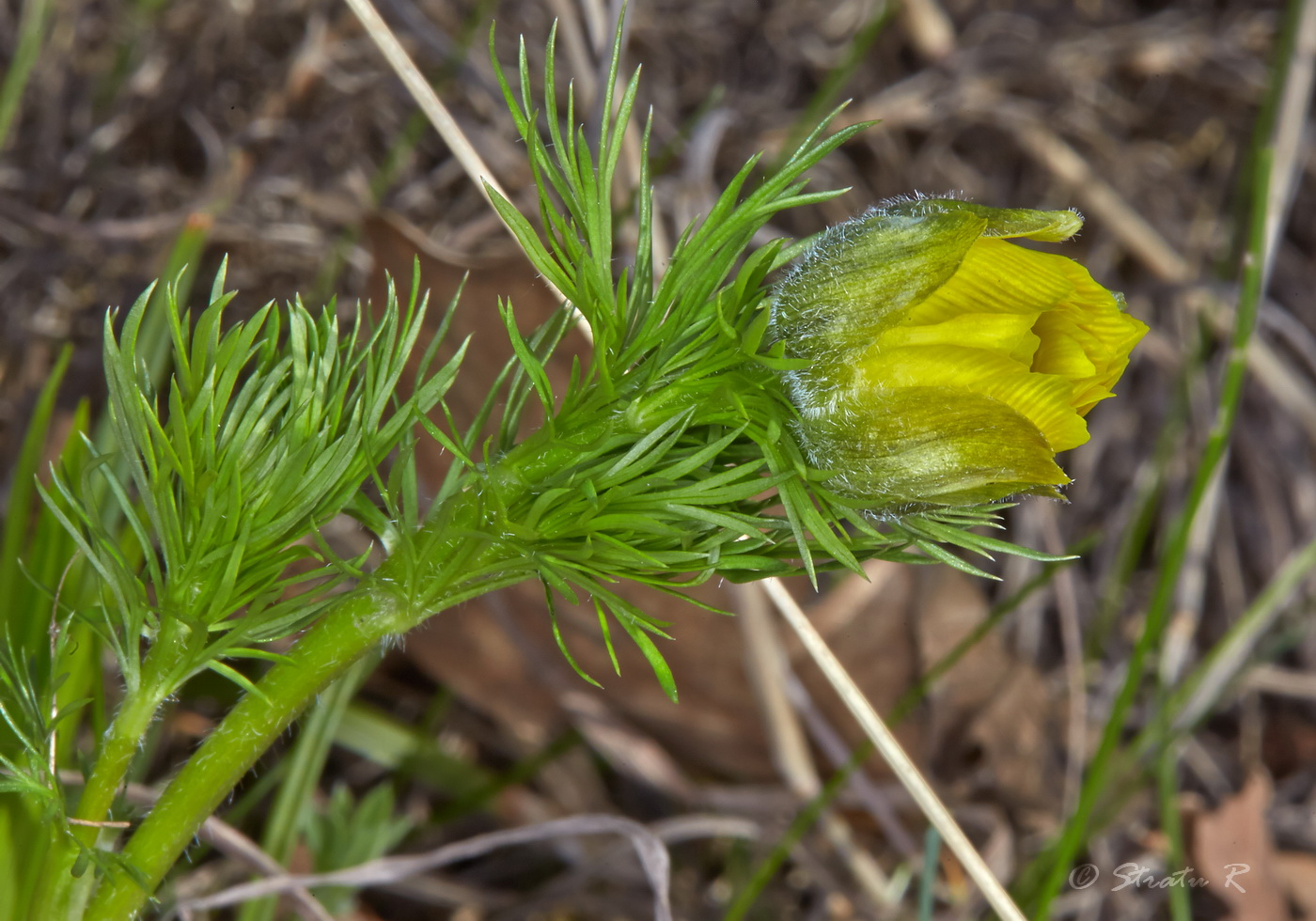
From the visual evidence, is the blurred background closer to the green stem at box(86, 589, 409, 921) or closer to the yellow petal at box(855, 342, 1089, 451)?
the green stem at box(86, 589, 409, 921)

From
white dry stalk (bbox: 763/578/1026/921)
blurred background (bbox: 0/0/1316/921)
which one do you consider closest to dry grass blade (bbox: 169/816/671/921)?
blurred background (bbox: 0/0/1316/921)

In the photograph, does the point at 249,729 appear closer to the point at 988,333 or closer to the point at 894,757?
the point at 988,333

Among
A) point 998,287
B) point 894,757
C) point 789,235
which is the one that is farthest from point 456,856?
point 789,235

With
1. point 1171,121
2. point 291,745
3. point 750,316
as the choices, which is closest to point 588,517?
point 750,316

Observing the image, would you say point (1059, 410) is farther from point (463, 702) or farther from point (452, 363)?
point (463, 702)

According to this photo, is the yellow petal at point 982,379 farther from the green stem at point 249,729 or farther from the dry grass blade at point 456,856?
the dry grass blade at point 456,856

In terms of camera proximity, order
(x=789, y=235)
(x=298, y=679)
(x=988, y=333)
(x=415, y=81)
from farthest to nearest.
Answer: (x=789, y=235), (x=415, y=81), (x=298, y=679), (x=988, y=333)
